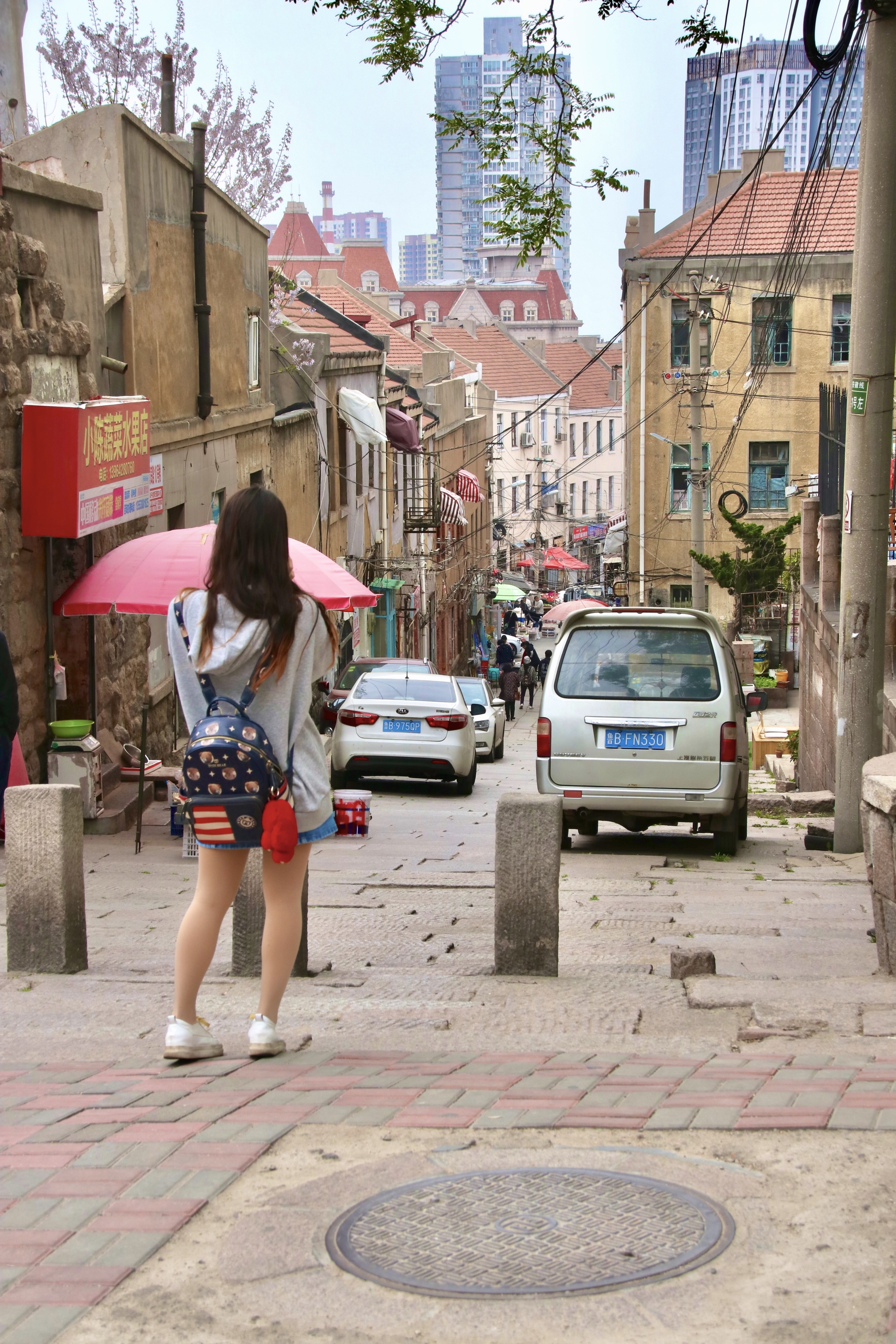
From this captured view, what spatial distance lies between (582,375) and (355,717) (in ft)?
253

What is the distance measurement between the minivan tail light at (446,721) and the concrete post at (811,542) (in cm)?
610

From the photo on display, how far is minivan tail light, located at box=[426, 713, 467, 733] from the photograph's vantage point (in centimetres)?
1712

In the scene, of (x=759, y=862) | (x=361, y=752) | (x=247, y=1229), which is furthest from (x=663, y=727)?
(x=247, y=1229)

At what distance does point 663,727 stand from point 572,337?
12223cm

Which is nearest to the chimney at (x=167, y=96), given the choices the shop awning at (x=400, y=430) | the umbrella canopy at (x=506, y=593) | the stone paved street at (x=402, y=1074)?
the stone paved street at (x=402, y=1074)

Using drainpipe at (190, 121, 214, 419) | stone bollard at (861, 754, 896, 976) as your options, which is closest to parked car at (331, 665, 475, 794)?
drainpipe at (190, 121, 214, 419)

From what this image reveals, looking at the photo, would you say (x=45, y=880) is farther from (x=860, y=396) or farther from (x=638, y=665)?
(x=860, y=396)

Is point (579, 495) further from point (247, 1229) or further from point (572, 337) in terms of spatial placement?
point (247, 1229)

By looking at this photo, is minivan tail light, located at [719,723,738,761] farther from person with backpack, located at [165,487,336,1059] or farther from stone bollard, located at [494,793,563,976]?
person with backpack, located at [165,487,336,1059]

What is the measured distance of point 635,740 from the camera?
10797mm

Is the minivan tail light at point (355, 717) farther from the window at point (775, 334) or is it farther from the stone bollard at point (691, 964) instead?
the window at point (775, 334)

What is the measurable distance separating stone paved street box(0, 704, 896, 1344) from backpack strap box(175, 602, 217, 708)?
1125 millimetres

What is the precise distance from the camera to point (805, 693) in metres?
19.6

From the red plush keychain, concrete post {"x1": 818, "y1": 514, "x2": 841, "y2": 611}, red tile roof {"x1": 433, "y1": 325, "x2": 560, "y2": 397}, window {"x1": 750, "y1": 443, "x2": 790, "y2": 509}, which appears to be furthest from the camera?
red tile roof {"x1": 433, "y1": 325, "x2": 560, "y2": 397}
